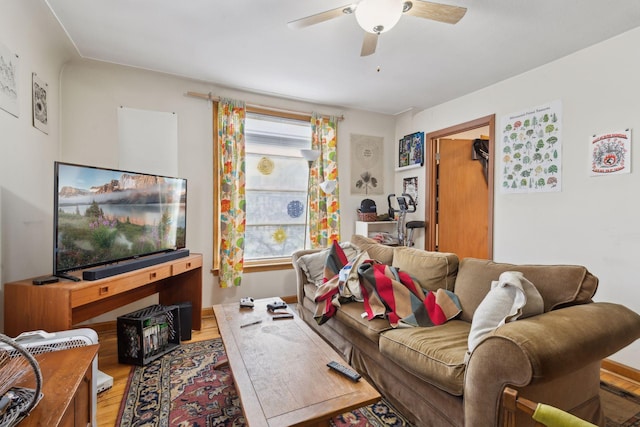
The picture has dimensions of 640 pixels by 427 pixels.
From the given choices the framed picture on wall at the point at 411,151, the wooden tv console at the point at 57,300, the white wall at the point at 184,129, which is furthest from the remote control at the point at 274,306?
the framed picture on wall at the point at 411,151

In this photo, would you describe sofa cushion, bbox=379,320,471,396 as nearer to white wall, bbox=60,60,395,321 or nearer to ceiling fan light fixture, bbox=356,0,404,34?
ceiling fan light fixture, bbox=356,0,404,34

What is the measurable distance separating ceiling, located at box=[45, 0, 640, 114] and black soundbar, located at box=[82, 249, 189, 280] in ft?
5.69

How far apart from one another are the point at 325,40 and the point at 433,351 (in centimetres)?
225

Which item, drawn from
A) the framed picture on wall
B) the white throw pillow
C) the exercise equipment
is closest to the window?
the exercise equipment

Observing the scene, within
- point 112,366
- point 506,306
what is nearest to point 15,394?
point 112,366

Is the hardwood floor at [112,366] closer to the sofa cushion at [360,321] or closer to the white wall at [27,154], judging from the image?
the white wall at [27,154]

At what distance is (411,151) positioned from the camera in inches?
159

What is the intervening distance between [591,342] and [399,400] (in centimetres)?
98

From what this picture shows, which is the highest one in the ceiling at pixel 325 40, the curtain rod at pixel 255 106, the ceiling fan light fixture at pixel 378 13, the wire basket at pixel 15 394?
the ceiling at pixel 325 40

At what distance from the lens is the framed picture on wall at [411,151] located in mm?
3908

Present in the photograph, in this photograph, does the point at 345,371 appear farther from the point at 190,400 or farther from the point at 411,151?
the point at 411,151

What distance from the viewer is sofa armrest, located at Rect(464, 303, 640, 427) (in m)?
1.10

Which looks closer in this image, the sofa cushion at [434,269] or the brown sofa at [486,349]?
the brown sofa at [486,349]

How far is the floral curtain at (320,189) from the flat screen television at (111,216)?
1.51 m
